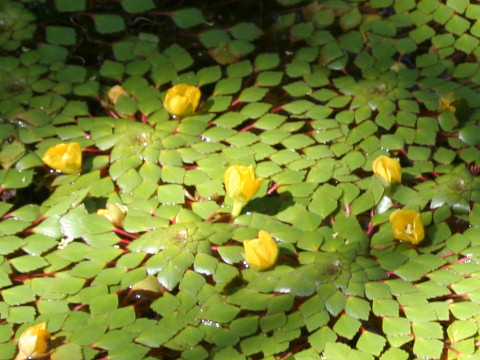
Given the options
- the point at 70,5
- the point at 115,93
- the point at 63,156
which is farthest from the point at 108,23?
the point at 63,156

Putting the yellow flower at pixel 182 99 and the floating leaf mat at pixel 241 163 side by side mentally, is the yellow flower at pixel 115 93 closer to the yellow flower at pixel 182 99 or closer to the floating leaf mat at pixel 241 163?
the floating leaf mat at pixel 241 163

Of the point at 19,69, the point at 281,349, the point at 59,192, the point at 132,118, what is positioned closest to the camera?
the point at 281,349

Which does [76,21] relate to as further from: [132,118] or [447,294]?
[447,294]

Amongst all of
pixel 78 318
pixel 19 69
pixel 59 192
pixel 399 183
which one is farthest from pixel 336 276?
pixel 19 69

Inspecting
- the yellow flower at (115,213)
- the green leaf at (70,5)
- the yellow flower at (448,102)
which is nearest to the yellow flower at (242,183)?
the yellow flower at (115,213)

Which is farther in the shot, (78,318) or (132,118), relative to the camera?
(132,118)

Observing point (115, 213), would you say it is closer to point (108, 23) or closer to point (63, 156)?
point (63, 156)
